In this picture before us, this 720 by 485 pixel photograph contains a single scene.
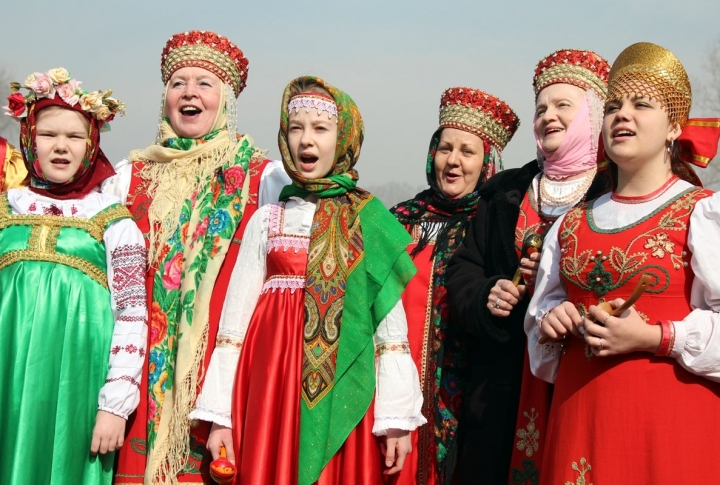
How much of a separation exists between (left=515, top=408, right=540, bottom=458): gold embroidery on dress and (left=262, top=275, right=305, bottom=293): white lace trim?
3.47ft

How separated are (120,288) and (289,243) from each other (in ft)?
2.49

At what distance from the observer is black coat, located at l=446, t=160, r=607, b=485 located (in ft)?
12.7

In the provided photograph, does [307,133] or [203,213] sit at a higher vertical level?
[307,133]

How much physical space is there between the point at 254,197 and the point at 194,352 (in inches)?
31.2

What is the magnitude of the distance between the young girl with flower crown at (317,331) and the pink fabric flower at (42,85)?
104 cm

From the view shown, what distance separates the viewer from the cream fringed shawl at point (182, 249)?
396cm

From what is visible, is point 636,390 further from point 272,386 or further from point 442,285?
point 442,285

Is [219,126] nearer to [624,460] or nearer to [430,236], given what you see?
[430,236]

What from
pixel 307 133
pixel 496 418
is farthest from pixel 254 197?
pixel 496 418

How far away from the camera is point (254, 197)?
4.36 meters

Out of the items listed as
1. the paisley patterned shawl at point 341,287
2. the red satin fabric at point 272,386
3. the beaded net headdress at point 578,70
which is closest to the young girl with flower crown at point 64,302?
the red satin fabric at point 272,386

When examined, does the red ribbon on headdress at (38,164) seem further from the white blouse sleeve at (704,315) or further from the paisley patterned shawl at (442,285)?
the white blouse sleeve at (704,315)

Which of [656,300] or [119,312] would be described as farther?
[119,312]

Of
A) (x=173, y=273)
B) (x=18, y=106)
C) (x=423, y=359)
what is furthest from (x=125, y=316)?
(x=423, y=359)
